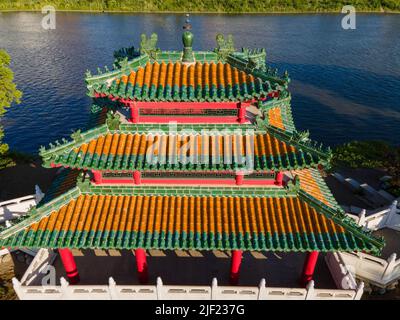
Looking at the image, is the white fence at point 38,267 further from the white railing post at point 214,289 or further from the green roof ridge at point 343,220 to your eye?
the green roof ridge at point 343,220

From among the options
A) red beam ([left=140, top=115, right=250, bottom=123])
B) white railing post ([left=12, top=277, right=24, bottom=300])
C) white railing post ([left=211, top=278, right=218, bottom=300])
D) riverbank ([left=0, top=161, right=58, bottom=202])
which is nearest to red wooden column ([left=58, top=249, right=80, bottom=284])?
white railing post ([left=12, top=277, right=24, bottom=300])

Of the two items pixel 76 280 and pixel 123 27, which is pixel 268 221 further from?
pixel 123 27

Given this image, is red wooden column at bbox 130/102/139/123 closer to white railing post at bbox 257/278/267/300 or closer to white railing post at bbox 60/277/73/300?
white railing post at bbox 60/277/73/300

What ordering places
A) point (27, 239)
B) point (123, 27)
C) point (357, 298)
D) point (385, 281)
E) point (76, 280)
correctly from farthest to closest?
point (123, 27) → point (385, 281) → point (76, 280) → point (357, 298) → point (27, 239)

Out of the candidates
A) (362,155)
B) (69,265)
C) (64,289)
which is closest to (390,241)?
(362,155)

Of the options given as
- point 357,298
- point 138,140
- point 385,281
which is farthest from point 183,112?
point 385,281

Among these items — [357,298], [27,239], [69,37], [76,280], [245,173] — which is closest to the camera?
[27,239]
